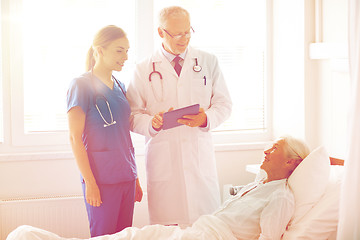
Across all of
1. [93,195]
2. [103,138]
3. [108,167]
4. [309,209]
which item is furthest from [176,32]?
[309,209]

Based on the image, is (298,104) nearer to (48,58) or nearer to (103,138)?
(103,138)

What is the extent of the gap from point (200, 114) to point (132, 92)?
41cm

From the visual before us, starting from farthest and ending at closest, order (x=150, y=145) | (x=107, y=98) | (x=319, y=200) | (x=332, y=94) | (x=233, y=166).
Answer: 1. (x=233, y=166)
2. (x=332, y=94)
3. (x=150, y=145)
4. (x=107, y=98)
5. (x=319, y=200)

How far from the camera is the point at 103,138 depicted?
2.36 meters

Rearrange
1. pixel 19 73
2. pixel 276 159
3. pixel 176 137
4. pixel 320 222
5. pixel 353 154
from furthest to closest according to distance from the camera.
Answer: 1. pixel 19 73
2. pixel 176 137
3. pixel 276 159
4. pixel 320 222
5. pixel 353 154

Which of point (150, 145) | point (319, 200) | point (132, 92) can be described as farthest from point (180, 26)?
point (319, 200)

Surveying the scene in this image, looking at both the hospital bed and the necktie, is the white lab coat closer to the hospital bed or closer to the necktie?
the necktie

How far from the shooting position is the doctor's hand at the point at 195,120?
7.89ft

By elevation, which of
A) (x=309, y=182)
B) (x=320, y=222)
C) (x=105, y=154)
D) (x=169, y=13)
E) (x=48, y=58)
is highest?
(x=169, y=13)

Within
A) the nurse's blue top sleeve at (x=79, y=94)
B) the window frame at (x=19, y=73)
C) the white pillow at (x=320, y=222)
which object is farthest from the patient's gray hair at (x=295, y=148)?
the window frame at (x=19, y=73)

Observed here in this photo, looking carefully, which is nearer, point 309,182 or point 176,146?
point 309,182

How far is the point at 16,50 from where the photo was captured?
3.15 metres

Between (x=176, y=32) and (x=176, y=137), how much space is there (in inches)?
21.7

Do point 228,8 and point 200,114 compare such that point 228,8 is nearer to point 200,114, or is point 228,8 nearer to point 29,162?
point 200,114
